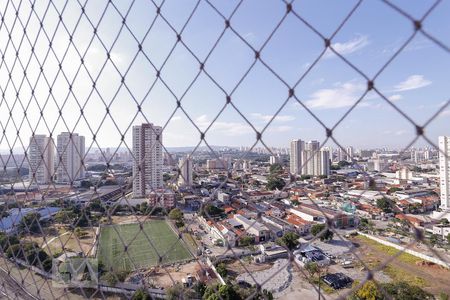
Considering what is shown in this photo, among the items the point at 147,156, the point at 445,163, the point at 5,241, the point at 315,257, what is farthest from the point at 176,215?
the point at 445,163

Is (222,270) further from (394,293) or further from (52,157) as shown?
(52,157)

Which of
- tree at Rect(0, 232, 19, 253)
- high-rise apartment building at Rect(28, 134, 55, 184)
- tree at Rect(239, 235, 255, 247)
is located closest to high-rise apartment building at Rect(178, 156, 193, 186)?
high-rise apartment building at Rect(28, 134, 55, 184)

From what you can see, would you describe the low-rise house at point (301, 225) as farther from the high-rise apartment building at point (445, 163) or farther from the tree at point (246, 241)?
the high-rise apartment building at point (445, 163)

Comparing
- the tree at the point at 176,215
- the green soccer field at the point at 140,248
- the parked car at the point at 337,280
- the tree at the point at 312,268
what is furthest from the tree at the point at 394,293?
the tree at the point at 176,215

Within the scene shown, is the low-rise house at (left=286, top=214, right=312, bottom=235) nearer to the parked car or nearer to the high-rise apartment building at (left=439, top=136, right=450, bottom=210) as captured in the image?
the parked car

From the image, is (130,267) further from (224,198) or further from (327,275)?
(224,198)

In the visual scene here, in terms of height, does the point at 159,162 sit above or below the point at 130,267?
above

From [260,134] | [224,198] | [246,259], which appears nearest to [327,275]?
[246,259]
